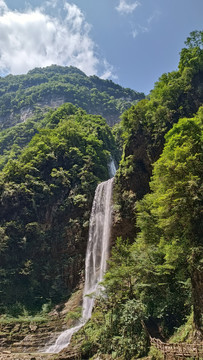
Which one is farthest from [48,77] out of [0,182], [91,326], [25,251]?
[91,326]

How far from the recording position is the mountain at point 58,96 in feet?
303

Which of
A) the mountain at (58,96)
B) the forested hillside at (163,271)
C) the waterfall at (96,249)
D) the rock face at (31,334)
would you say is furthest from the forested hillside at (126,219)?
the mountain at (58,96)

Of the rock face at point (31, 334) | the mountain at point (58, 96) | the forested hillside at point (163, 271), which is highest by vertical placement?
the mountain at point (58, 96)

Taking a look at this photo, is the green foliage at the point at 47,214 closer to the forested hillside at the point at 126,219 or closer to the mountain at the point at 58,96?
the forested hillside at the point at 126,219

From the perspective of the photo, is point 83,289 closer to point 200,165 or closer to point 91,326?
point 91,326

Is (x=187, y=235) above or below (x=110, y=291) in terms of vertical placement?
above

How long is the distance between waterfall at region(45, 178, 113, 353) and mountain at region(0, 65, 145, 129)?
2481 inches

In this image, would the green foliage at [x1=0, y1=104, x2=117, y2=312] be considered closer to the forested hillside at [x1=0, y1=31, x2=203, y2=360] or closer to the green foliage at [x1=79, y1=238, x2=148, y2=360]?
the forested hillside at [x1=0, y1=31, x2=203, y2=360]

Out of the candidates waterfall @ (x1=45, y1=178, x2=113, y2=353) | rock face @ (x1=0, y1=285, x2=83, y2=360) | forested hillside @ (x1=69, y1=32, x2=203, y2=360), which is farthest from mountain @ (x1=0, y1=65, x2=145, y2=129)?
forested hillside @ (x1=69, y1=32, x2=203, y2=360)

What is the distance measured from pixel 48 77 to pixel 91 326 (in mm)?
119614

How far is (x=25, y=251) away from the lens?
100 ft

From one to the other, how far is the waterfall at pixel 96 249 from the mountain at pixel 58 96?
6303 cm

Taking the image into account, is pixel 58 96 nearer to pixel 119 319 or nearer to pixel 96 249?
pixel 96 249

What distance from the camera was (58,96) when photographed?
9694 cm
